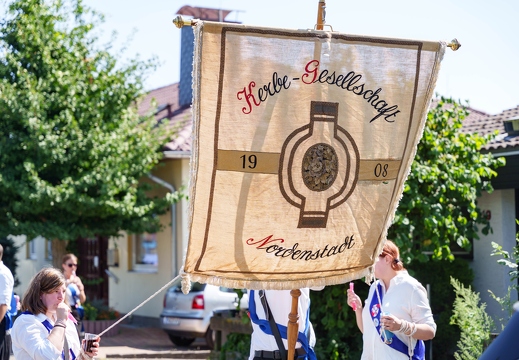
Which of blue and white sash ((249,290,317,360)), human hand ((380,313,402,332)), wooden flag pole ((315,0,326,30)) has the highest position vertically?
wooden flag pole ((315,0,326,30))

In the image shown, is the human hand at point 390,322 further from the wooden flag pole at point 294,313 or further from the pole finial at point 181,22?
the pole finial at point 181,22

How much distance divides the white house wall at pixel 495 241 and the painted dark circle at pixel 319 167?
8746 mm

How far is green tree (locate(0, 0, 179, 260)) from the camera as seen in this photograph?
15.3 metres

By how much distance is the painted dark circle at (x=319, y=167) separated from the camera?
449 cm

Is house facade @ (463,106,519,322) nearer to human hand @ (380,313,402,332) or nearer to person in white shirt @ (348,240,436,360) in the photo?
person in white shirt @ (348,240,436,360)

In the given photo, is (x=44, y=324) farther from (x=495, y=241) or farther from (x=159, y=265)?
(x=159, y=265)

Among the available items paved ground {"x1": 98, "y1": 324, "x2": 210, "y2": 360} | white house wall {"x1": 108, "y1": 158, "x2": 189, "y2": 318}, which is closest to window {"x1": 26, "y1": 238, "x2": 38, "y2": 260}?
white house wall {"x1": 108, "y1": 158, "x2": 189, "y2": 318}

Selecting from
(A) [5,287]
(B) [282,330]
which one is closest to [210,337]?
(A) [5,287]

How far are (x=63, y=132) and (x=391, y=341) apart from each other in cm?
1121

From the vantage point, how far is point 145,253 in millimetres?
21172

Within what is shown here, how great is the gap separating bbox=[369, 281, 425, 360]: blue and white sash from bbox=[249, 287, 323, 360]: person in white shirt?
18.4 inches

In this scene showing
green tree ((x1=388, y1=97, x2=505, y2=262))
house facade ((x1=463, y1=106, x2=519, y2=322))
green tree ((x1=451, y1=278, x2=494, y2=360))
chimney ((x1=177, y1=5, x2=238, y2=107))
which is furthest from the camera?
chimney ((x1=177, y1=5, x2=238, y2=107))

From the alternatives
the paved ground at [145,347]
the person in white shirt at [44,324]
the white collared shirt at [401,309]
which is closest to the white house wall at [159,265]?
the paved ground at [145,347]

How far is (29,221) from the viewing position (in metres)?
15.9
